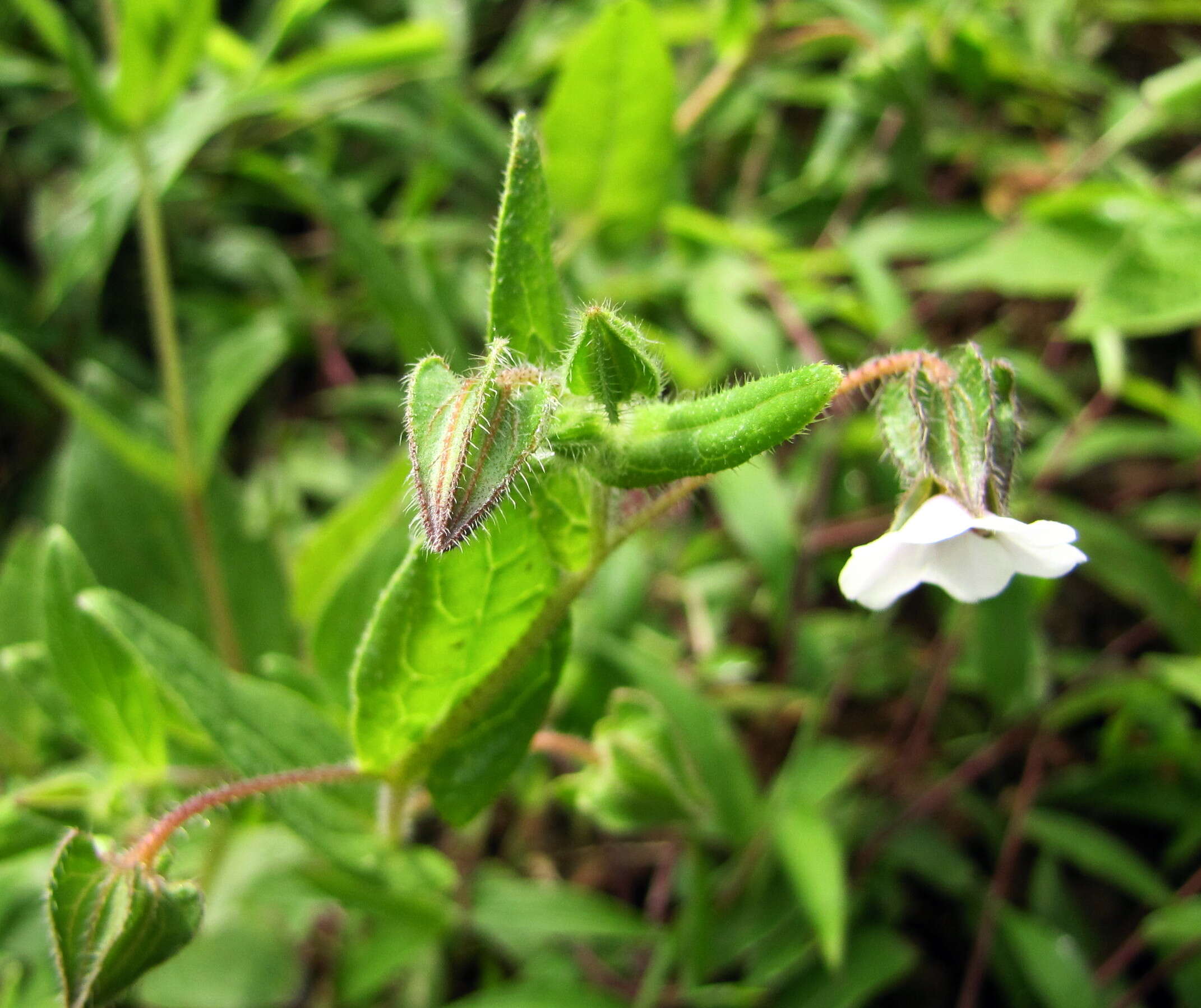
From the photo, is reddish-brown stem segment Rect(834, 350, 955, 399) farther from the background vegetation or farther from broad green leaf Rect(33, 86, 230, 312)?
broad green leaf Rect(33, 86, 230, 312)

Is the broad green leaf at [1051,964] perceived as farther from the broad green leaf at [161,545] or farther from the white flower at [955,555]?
the broad green leaf at [161,545]

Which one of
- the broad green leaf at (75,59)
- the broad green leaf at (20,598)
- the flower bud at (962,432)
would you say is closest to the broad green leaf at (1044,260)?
the flower bud at (962,432)

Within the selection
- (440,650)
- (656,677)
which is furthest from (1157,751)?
(440,650)

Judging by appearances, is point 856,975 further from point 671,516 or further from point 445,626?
point 445,626

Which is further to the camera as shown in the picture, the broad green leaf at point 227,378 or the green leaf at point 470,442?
the broad green leaf at point 227,378

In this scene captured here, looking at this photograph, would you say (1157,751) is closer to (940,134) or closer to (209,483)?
Answer: (940,134)

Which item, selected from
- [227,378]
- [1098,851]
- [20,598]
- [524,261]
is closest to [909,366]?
[524,261]

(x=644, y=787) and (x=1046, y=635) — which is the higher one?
(x=1046, y=635)
